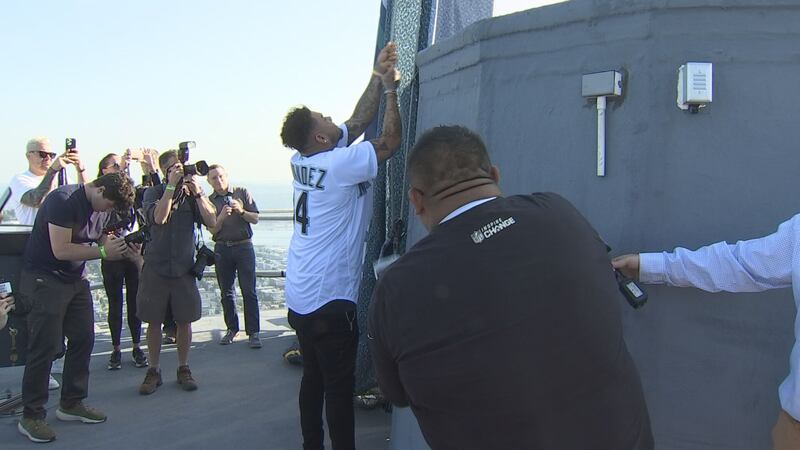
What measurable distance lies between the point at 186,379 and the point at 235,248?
1668 mm

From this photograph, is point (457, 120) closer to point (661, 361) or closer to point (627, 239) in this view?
point (627, 239)

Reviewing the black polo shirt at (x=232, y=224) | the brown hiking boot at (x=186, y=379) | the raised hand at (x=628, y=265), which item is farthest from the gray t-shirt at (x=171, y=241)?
the raised hand at (x=628, y=265)

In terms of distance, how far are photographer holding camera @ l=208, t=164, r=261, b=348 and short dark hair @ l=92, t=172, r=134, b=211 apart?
2056 millimetres

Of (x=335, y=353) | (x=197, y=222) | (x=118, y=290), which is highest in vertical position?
(x=197, y=222)

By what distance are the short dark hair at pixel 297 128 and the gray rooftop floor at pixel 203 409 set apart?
6.82ft

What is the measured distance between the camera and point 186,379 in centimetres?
527

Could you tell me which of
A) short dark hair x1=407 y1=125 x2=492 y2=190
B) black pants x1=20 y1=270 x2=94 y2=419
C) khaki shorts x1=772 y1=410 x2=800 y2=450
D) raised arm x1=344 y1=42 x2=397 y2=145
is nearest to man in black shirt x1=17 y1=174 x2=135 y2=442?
black pants x1=20 y1=270 x2=94 y2=419

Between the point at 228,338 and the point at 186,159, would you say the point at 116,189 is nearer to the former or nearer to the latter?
the point at 186,159

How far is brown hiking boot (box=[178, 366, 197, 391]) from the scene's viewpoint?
→ 5.23 metres

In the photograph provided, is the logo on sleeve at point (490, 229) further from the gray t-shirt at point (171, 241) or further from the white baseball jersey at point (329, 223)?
the gray t-shirt at point (171, 241)

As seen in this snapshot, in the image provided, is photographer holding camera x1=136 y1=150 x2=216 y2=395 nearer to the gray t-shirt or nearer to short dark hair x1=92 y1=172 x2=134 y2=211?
the gray t-shirt

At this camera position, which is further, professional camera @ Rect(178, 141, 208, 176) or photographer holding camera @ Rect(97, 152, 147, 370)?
photographer holding camera @ Rect(97, 152, 147, 370)

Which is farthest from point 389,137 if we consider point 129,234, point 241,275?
point 241,275

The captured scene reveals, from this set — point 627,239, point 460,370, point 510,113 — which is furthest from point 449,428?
point 510,113
